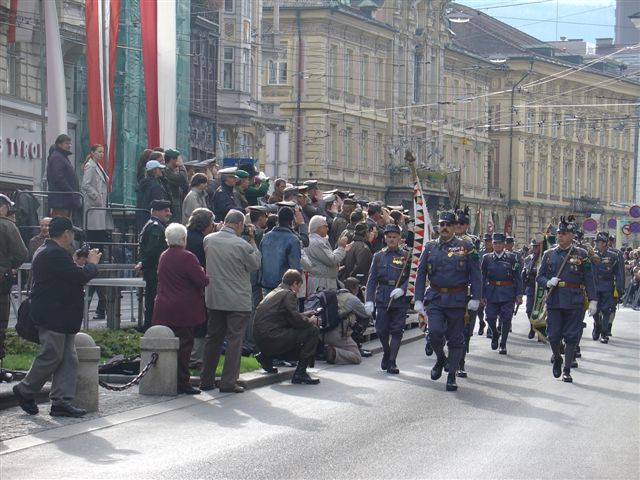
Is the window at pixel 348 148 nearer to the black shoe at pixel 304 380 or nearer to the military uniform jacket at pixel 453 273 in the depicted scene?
the military uniform jacket at pixel 453 273

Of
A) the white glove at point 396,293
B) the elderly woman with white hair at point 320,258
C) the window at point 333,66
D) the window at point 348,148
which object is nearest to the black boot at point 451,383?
the white glove at point 396,293

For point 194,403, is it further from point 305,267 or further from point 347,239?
point 347,239

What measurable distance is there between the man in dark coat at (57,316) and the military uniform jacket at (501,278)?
11469 millimetres

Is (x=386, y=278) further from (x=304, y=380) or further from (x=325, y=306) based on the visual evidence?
(x=304, y=380)

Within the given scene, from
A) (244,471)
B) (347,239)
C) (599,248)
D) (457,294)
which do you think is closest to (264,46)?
(599,248)

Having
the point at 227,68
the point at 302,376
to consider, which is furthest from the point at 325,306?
the point at 227,68

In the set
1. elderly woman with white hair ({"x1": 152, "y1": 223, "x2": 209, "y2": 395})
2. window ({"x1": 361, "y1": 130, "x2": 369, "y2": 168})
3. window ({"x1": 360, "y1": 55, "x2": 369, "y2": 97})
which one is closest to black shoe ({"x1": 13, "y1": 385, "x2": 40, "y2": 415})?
elderly woman with white hair ({"x1": 152, "y1": 223, "x2": 209, "y2": 395})

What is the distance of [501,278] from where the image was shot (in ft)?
77.4

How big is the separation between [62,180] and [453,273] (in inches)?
210

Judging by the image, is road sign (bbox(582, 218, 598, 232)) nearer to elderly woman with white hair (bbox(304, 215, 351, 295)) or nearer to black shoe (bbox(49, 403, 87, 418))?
elderly woman with white hair (bbox(304, 215, 351, 295))

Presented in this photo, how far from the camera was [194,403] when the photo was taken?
14055 millimetres

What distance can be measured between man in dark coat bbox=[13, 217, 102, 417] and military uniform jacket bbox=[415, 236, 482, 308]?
16.3ft

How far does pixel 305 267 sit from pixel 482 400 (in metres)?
4.00

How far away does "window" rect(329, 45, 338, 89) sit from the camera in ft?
233
